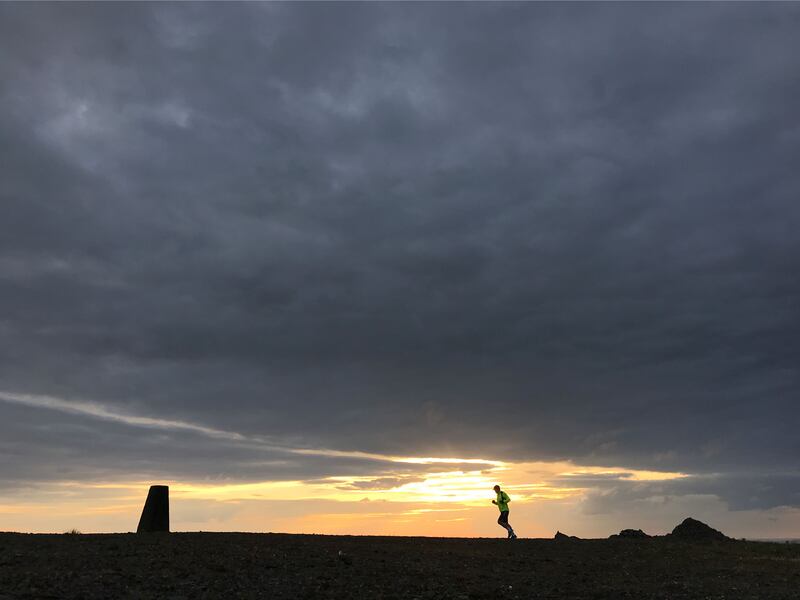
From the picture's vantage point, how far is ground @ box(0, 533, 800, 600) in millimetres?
18625

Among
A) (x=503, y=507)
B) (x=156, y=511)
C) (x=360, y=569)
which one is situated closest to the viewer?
(x=360, y=569)

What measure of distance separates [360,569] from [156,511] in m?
9.13

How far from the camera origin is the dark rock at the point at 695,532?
115ft

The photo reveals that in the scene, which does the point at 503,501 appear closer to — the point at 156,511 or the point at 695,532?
the point at 695,532

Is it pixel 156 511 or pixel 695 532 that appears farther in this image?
pixel 695 532

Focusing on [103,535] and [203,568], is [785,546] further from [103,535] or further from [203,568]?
[103,535]

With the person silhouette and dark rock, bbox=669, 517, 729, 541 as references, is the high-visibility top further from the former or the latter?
dark rock, bbox=669, 517, 729, 541

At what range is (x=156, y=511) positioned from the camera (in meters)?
26.8

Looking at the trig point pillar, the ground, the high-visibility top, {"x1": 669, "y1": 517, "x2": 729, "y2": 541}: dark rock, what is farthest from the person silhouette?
the trig point pillar

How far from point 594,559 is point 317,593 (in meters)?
12.4

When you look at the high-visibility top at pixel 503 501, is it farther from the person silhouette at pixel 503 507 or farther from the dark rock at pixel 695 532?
the dark rock at pixel 695 532

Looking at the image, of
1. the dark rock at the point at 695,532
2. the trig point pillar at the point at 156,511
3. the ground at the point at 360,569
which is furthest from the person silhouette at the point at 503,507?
the trig point pillar at the point at 156,511

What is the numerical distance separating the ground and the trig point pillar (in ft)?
5.67

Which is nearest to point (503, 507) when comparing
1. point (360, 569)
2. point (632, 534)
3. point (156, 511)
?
point (632, 534)
